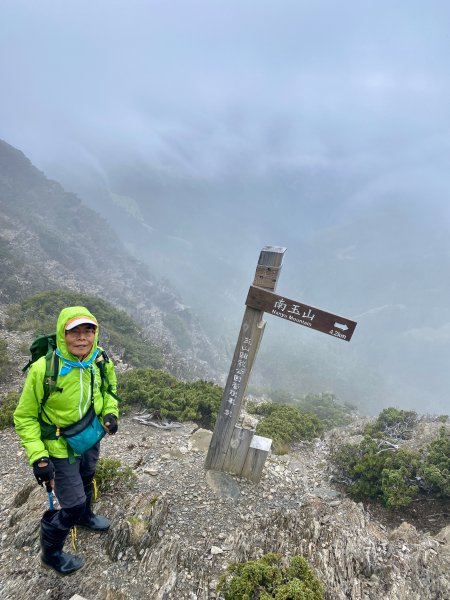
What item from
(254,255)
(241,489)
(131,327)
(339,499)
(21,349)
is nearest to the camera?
(241,489)

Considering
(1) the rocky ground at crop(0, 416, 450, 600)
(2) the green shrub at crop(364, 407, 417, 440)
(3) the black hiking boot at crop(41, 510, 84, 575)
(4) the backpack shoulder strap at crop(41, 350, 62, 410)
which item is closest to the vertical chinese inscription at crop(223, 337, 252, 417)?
(1) the rocky ground at crop(0, 416, 450, 600)

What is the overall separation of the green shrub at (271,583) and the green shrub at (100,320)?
11.3 m

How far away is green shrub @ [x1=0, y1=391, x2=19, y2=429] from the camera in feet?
21.7

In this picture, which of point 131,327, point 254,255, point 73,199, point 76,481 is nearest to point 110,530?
point 76,481

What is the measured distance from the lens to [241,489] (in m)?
4.94

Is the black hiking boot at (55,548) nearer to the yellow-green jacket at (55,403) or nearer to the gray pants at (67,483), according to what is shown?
the gray pants at (67,483)

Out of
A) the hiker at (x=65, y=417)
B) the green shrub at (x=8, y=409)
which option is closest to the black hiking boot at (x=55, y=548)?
the hiker at (x=65, y=417)

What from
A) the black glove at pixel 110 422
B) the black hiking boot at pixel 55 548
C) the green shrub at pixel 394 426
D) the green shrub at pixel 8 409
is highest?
the green shrub at pixel 394 426

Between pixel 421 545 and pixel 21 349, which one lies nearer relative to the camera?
pixel 421 545

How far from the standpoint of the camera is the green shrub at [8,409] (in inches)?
260

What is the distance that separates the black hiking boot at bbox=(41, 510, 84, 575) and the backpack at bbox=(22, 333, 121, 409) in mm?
1121

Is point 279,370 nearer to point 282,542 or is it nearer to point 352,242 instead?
point 282,542

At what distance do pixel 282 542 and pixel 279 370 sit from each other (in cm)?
4358

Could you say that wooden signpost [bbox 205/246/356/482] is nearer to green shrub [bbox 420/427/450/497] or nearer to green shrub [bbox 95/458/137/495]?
green shrub [bbox 95/458/137/495]
